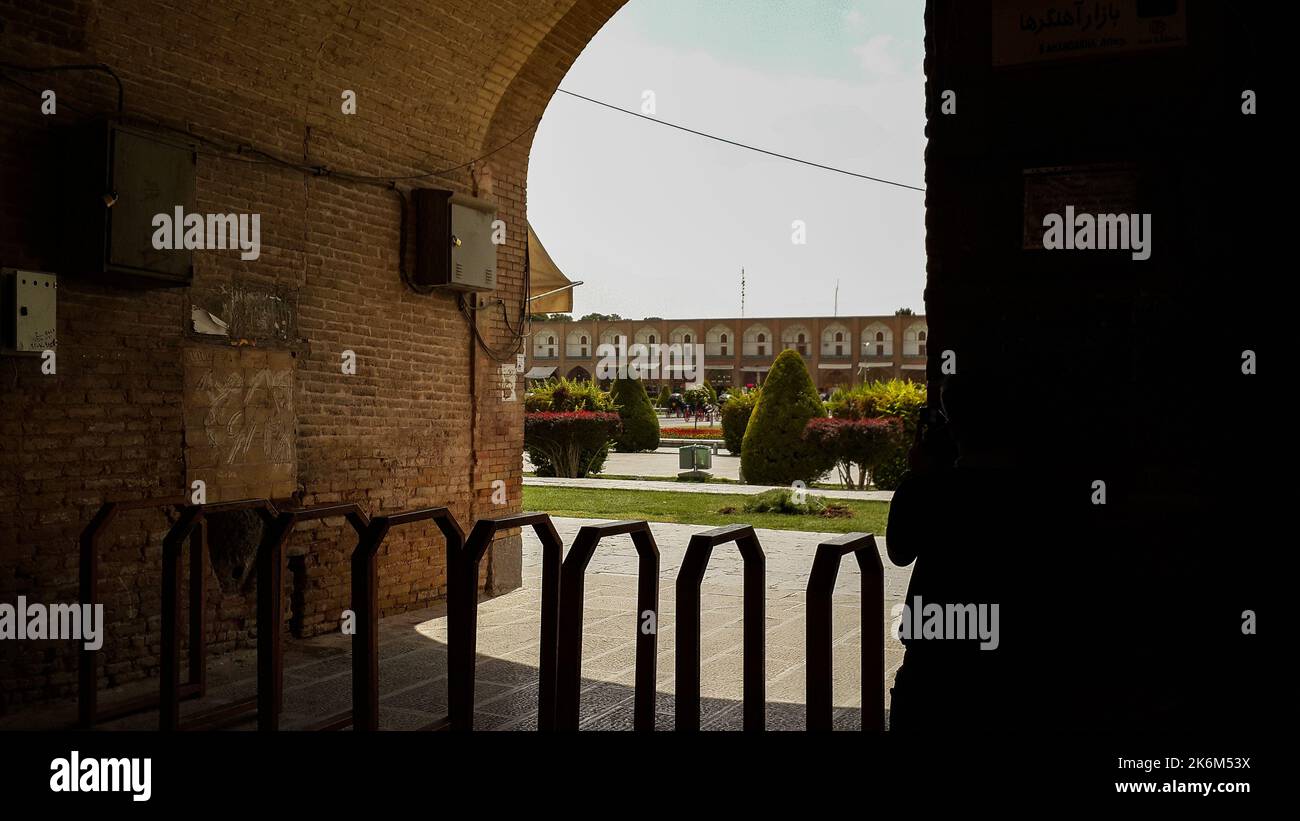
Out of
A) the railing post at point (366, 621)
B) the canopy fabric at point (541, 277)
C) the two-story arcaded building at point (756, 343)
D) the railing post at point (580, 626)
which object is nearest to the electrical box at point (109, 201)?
the railing post at point (366, 621)

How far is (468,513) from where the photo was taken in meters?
7.92

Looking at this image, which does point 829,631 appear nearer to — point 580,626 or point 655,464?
point 580,626

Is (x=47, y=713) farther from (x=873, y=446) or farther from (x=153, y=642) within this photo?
(x=873, y=446)

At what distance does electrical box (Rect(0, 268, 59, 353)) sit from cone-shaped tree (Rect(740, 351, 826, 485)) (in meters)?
12.8

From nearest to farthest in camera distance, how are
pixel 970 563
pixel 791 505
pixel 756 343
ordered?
pixel 970 563, pixel 791 505, pixel 756 343

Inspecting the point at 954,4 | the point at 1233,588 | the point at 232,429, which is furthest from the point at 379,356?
the point at 1233,588

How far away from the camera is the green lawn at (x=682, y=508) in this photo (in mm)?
11609

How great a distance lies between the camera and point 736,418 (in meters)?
24.7

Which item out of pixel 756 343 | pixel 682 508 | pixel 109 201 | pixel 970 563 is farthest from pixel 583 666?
pixel 756 343

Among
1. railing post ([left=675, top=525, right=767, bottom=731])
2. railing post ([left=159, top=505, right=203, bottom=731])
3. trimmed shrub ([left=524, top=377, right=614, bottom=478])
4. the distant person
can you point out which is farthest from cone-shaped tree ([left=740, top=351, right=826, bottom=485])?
the distant person

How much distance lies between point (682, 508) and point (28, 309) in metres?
8.86

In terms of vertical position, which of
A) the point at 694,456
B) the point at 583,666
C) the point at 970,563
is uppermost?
the point at 970,563

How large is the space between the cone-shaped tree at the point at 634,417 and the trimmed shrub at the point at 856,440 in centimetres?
1074

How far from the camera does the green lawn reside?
457 inches
